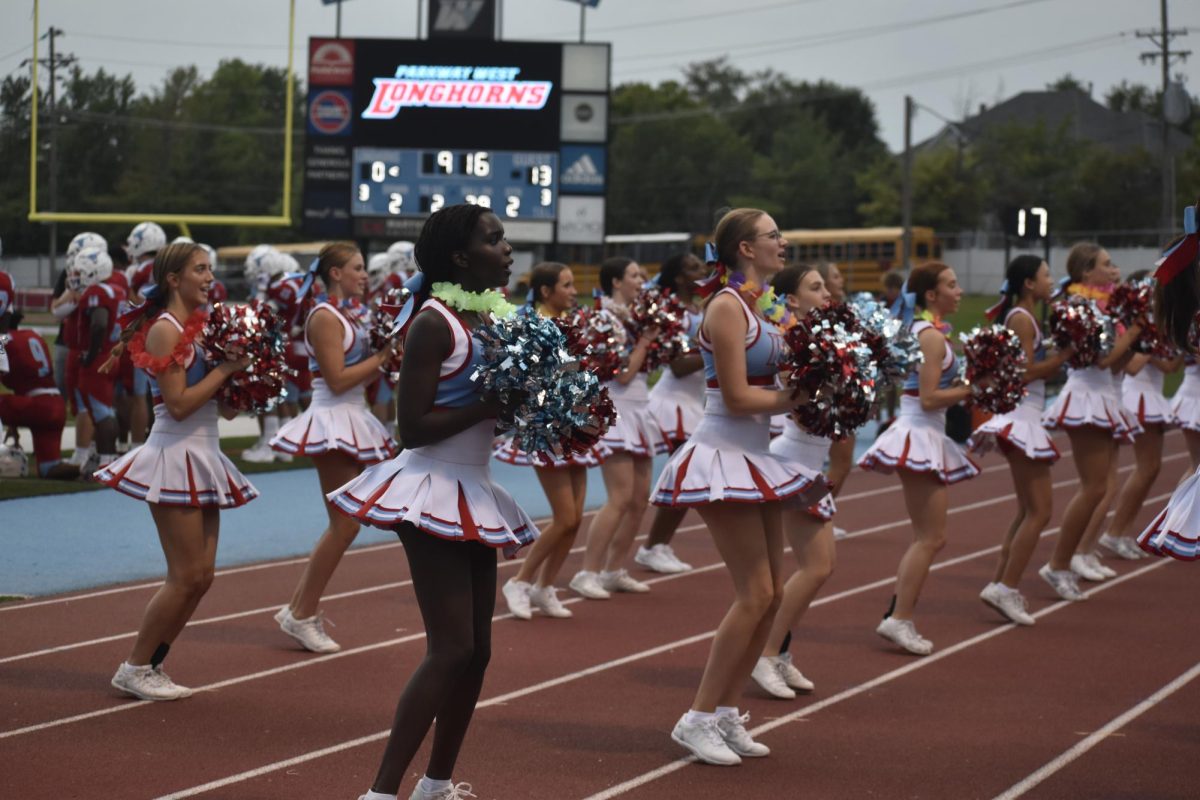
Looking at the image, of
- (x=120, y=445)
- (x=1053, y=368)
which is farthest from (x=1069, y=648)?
(x=120, y=445)

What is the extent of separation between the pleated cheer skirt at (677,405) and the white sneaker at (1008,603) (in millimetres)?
2120

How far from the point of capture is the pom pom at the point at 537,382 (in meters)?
4.71

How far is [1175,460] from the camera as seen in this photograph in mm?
19266

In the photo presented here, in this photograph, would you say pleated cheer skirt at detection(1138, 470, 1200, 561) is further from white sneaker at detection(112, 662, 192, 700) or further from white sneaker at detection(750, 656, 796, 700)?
white sneaker at detection(112, 662, 192, 700)

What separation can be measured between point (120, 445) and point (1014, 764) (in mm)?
11217

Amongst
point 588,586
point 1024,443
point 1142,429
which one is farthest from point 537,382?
point 1142,429

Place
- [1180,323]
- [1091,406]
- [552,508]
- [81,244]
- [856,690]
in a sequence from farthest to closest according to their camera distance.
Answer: [81,244] → [1091,406] → [552,508] → [856,690] → [1180,323]

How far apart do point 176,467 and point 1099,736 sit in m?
3.91

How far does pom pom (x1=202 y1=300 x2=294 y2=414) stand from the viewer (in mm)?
6625

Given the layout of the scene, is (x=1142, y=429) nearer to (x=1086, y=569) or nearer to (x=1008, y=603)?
(x=1086, y=569)

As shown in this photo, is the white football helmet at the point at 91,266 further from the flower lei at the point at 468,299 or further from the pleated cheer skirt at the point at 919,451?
the flower lei at the point at 468,299

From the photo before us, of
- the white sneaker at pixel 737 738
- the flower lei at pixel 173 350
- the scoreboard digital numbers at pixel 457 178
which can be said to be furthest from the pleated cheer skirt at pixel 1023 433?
the scoreboard digital numbers at pixel 457 178

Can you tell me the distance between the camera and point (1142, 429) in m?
11.2

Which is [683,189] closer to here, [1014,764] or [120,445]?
[120,445]
